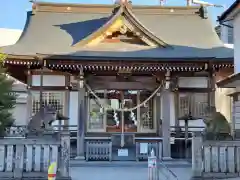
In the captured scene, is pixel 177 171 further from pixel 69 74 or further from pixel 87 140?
pixel 69 74

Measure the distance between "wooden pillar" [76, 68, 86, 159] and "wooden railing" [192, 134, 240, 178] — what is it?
6.39 metres

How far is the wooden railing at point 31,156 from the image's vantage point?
9938mm

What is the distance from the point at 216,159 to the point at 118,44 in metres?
8.81

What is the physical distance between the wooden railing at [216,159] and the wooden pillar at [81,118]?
6.39 m

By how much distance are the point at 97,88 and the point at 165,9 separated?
22.6ft

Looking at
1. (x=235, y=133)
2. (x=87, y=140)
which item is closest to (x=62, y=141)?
(x=87, y=140)

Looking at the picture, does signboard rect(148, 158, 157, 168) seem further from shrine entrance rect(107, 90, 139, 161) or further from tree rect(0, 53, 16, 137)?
shrine entrance rect(107, 90, 139, 161)

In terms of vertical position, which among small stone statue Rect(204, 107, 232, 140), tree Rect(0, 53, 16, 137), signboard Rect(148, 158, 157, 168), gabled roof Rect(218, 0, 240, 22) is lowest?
signboard Rect(148, 158, 157, 168)

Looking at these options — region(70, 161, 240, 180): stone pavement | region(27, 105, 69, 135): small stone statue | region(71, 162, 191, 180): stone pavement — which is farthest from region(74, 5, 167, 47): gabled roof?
region(27, 105, 69, 135): small stone statue

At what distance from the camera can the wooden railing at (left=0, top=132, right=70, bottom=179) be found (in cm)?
994

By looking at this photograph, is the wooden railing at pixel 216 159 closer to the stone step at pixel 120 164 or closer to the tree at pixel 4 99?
the stone step at pixel 120 164

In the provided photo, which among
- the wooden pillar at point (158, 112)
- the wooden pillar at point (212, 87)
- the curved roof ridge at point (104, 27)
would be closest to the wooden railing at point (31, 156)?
the wooden pillar at point (158, 112)

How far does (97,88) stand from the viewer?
17016 millimetres

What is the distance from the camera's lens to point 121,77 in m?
17.1
